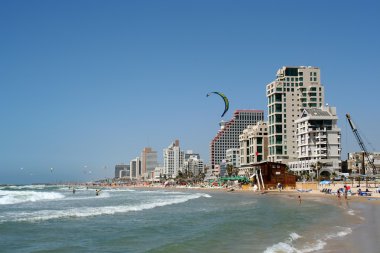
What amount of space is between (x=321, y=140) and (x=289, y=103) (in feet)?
60.2

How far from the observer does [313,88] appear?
119m

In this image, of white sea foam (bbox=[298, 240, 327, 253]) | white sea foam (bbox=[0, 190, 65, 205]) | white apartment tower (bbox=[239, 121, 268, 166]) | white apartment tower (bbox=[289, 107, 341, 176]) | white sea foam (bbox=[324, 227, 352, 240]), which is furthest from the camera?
white apartment tower (bbox=[239, 121, 268, 166])

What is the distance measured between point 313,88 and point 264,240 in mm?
102700

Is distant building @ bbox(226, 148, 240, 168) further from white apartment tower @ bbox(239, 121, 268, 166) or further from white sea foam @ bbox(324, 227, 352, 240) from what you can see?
white sea foam @ bbox(324, 227, 352, 240)

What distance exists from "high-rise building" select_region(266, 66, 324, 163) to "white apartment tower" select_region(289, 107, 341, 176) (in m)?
10.3

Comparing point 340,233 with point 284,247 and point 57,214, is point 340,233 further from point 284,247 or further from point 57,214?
point 57,214

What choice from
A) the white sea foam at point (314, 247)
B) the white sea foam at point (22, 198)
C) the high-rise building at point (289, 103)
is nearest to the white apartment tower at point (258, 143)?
the high-rise building at point (289, 103)

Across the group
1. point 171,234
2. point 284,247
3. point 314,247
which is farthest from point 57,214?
point 314,247

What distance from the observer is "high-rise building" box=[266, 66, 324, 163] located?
118 m

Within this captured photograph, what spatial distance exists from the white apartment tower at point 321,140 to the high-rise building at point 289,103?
405 inches

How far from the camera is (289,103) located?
119 meters

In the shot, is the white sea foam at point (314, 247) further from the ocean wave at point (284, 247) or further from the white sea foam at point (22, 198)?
the white sea foam at point (22, 198)

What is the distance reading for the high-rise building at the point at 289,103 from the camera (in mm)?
117688

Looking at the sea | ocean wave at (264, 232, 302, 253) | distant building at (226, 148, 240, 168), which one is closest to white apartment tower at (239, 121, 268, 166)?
distant building at (226, 148, 240, 168)
